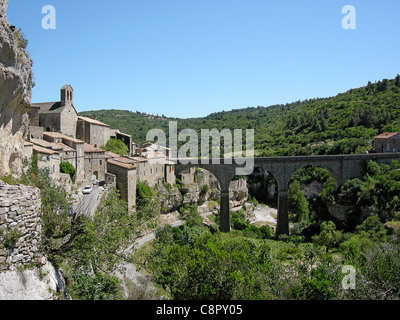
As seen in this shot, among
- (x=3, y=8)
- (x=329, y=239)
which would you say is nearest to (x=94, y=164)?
(x=3, y=8)

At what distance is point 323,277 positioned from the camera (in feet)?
45.6

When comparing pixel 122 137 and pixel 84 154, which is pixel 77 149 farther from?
pixel 122 137

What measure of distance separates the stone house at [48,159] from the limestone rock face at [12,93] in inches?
380

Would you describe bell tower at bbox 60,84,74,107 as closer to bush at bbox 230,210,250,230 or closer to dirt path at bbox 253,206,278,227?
bush at bbox 230,210,250,230

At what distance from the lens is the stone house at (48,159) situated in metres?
20.5

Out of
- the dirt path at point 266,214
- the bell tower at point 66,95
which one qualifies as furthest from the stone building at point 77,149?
the dirt path at point 266,214

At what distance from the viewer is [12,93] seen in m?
8.90

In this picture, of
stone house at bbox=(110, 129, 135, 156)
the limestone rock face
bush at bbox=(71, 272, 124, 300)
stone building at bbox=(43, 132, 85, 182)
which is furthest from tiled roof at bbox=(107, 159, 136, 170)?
bush at bbox=(71, 272, 124, 300)

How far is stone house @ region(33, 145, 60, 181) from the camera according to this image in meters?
20.5

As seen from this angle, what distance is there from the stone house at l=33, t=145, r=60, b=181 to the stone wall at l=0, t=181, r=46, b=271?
1456 cm

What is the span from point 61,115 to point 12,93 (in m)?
24.4

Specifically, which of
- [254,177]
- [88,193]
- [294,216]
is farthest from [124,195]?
[254,177]

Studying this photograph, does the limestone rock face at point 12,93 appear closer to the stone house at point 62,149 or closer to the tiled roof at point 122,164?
the stone house at point 62,149
